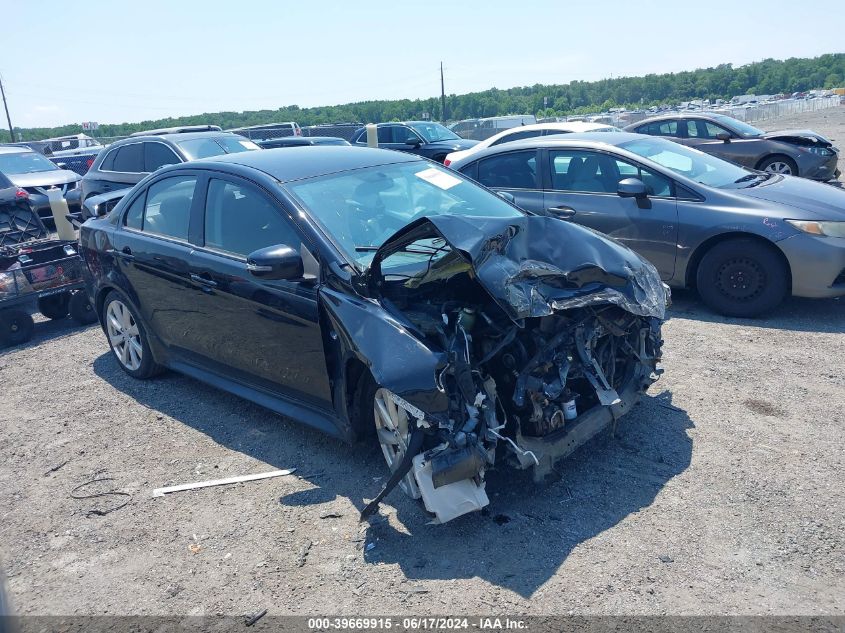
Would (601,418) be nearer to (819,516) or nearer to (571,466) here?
(571,466)

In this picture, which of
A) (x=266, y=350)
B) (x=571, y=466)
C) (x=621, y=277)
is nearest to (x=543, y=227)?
(x=621, y=277)

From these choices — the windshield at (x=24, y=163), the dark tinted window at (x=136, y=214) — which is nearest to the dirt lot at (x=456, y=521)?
the dark tinted window at (x=136, y=214)

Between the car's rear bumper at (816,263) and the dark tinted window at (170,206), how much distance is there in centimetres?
498

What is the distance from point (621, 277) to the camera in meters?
3.97

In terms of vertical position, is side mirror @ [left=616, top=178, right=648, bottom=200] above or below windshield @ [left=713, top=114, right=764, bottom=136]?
below

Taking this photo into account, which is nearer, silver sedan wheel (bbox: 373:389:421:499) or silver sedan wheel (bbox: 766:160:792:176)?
silver sedan wheel (bbox: 373:389:421:499)

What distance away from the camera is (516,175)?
7.74m

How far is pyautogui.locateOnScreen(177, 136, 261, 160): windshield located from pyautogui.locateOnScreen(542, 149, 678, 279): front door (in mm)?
5587

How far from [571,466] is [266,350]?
80.0 inches

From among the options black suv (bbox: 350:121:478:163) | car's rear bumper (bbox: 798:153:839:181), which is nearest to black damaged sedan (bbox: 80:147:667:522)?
car's rear bumper (bbox: 798:153:839:181)

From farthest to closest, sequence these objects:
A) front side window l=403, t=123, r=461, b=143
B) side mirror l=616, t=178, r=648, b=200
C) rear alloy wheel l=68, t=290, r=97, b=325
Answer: front side window l=403, t=123, r=461, b=143 < rear alloy wheel l=68, t=290, r=97, b=325 < side mirror l=616, t=178, r=648, b=200

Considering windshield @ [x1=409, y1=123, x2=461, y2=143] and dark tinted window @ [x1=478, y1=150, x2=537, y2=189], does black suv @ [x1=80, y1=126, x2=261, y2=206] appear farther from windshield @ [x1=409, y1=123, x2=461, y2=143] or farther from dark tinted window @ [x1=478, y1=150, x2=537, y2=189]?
windshield @ [x1=409, y1=123, x2=461, y2=143]

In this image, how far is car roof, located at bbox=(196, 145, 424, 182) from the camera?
4676 millimetres

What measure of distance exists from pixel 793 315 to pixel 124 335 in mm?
5981
